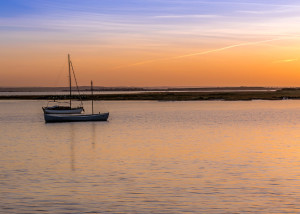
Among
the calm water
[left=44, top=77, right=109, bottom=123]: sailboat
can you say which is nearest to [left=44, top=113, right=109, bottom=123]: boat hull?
[left=44, top=77, right=109, bottom=123]: sailboat

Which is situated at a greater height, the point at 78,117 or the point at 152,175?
the point at 152,175

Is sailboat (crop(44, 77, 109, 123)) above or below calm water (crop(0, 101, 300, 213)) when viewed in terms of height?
below

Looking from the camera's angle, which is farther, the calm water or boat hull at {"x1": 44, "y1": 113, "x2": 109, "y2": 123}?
boat hull at {"x1": 44, "y1": 113, "x2": 109, "y2": 123}

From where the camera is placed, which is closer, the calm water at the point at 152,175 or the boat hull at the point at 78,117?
the calm water at the point at 152,175

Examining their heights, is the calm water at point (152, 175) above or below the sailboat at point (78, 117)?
above

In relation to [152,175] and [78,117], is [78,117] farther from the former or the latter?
[152,175]

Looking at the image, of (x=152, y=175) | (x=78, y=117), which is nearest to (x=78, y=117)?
(x=78, y=117)

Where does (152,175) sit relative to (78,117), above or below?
above

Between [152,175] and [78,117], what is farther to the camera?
[78,117]

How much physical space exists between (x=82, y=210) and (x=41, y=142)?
84.1 feet

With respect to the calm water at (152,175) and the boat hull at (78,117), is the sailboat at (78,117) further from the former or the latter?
the calm water at (152,175)

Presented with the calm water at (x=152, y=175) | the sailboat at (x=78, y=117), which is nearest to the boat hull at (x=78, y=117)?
the sailboat at (x=78, y=117)

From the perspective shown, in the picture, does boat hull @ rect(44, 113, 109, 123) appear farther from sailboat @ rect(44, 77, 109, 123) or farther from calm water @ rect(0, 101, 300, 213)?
calm water @ rect(0, 101, 300, 213)

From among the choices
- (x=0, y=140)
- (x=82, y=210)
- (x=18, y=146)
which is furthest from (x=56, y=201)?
(x=0, y=140)
